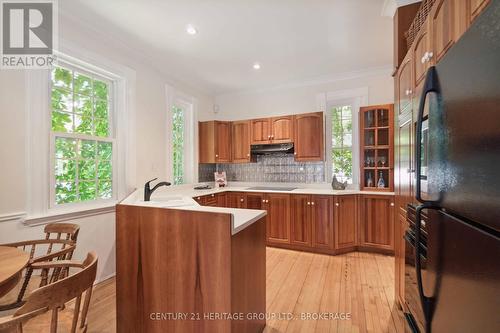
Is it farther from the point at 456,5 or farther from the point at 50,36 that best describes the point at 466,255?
the point at 50,36

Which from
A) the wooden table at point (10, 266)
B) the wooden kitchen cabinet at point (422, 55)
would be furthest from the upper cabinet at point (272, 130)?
the wooden table at point (10, 266)

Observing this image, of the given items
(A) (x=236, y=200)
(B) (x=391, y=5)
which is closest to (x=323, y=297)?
(A) (x=236, y=200)

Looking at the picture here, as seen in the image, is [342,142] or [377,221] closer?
[377,221]

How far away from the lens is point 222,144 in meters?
4.54

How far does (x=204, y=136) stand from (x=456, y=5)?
3920mm

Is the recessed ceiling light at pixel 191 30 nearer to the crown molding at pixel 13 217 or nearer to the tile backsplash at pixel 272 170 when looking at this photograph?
the crown molding at pixel 13 217

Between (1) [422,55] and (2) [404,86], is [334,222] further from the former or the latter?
(1) [422,55]

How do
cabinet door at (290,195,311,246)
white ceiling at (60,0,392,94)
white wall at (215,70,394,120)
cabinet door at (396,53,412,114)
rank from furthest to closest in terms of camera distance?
1. white wall at (215,70,394,120)
2. cabinet door at (290,195,311,246)
3. white ceiling at (60,0,392,94)
4. cabinet door at (396,53,412,114)

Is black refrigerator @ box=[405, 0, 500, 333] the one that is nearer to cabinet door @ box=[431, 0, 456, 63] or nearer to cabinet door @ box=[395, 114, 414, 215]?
cabinet door @ box=[431, 0, 456, 63]

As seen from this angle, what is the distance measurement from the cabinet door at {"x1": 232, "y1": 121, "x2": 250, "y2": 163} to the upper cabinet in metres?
0.13

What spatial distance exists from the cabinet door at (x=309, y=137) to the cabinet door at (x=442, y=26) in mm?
2508

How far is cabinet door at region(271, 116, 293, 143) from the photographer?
13.3 ft

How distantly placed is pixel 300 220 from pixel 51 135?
3183 mm

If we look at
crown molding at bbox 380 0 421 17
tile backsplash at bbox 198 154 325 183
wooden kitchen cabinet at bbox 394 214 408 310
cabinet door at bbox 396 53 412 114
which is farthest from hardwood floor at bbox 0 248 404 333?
crown molding at bbox 380 0 421 17
